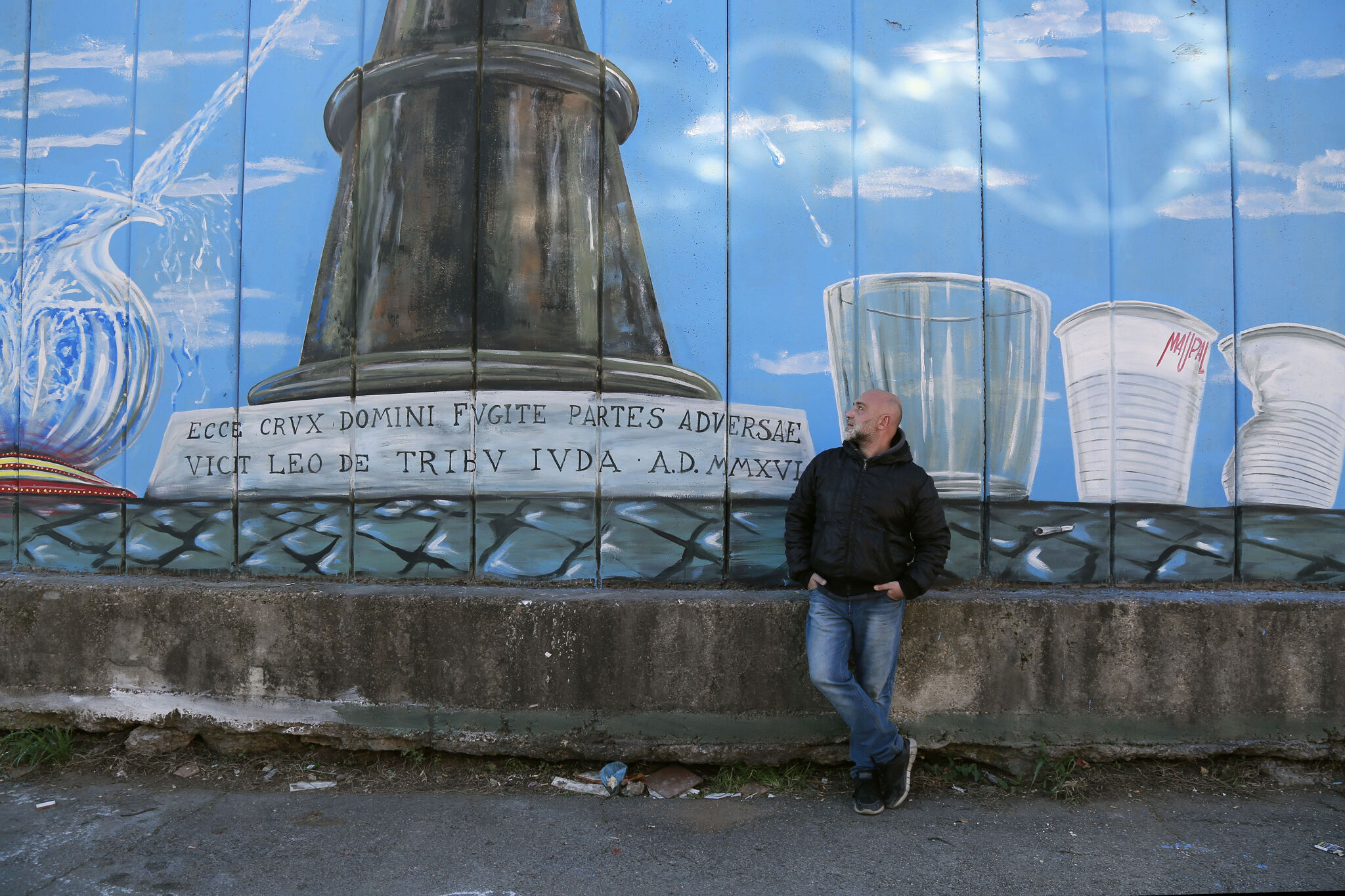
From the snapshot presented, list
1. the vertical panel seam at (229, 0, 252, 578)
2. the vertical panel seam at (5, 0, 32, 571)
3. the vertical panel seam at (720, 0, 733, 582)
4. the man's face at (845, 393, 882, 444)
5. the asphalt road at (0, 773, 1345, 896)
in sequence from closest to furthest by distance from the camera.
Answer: the asphalt road at (0, 773, 1345, 896) → the man's face at (845, 393, 882, 444) → the vertical panel seam at (720, 0, 733, 582) → the vertical panel seam at (229, 0, 252, 578) → the vertical panel seam at (5, 0, 32, 571)

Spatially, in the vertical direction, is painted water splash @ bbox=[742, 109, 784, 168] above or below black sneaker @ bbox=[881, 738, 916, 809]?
above

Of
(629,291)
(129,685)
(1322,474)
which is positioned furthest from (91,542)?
(1322,474)

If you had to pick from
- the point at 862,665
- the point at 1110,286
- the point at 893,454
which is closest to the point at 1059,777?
the point at 862,665

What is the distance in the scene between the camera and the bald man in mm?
3242

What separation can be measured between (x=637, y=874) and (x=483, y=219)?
321cm

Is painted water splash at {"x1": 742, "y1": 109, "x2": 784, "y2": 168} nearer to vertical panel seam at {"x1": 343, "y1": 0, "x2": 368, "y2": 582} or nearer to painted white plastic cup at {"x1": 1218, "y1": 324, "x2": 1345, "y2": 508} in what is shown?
vertical panel seam at {"x1": 343, "y1": 0, "x2": 368, "y2": 582}

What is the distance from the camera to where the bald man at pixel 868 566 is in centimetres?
324

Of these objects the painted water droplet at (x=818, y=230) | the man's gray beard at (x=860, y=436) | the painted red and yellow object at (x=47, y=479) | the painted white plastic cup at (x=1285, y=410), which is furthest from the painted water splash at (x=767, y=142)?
the painted red and yellow object at (x=47, y=479)

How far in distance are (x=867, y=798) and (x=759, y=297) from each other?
245cm

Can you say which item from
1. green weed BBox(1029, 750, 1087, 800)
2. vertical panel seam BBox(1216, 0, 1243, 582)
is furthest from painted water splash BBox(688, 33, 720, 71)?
green weed BBox(1029, 750, 1087, 800)

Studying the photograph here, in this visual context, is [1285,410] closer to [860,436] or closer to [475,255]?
[860,436]

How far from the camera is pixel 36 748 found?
12.2ft

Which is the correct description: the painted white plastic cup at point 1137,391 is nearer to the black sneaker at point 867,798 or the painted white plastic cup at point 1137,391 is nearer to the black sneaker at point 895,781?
the black sneaker at point 895,781
